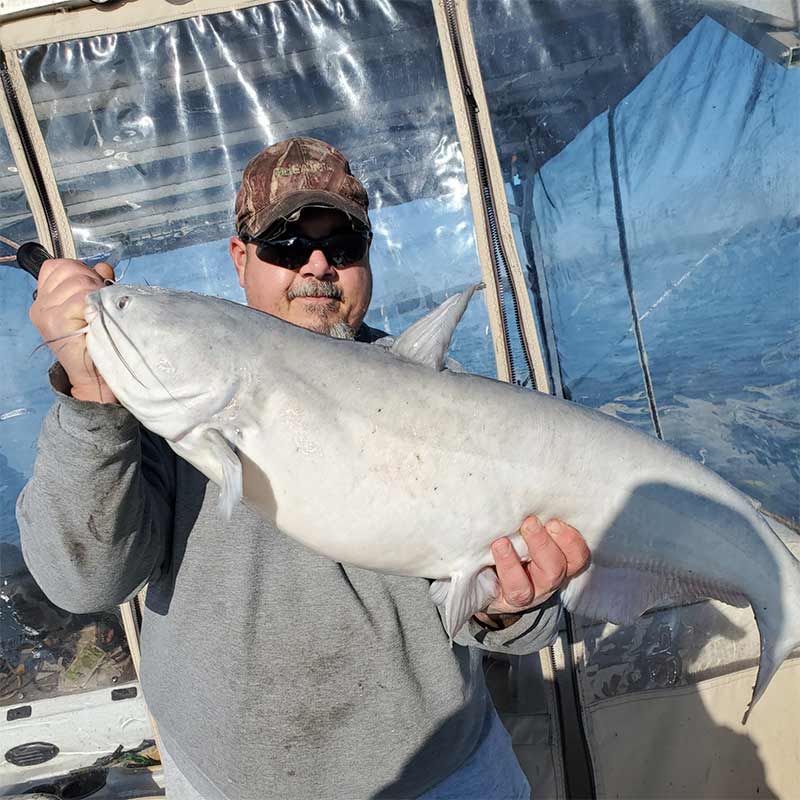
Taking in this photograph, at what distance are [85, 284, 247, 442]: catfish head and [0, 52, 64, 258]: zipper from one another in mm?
1935

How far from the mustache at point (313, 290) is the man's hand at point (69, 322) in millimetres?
733

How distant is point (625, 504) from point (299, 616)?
0.94 metres

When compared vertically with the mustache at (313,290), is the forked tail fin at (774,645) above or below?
below

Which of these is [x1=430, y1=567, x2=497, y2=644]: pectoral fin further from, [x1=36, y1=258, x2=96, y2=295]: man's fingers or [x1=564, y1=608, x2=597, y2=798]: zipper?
[x1=564, y1=608, x2=597, y2=798]: zipper

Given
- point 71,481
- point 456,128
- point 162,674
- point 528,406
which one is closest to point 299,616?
point 162,674

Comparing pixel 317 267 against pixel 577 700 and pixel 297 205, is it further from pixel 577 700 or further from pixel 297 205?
pixel 577 700

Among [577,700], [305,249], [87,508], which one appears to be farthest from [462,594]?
[577,700]

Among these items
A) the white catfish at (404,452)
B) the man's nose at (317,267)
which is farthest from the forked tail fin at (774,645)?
the man's nose at (317,267)

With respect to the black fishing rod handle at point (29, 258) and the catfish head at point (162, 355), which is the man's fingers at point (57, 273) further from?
the black fishing rod handle at point (29, 258)

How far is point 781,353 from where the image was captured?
3.48 metres

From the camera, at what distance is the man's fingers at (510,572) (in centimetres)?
175

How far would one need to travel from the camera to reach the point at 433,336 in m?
1.75

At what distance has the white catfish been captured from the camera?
158 centimetres

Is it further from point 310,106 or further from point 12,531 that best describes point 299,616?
point 310,106
